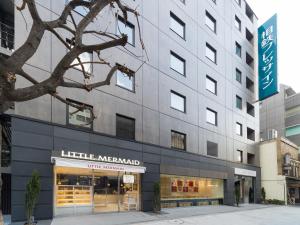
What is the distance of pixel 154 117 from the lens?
83.6 ft

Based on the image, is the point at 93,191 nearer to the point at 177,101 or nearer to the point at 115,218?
the point at 115,218

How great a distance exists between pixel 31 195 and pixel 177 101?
15824mm

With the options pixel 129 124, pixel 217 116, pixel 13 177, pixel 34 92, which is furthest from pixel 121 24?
pixel 34 92

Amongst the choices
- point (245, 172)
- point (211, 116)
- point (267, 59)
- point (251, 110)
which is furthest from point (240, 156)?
point (267, 59)

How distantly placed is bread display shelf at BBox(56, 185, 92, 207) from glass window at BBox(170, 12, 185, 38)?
14.8 meters

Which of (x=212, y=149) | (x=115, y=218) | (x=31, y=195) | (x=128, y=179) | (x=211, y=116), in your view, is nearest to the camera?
(x=31, y=195)

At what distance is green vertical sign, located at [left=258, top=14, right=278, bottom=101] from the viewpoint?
4116 centimetres

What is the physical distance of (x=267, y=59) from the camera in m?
42.2

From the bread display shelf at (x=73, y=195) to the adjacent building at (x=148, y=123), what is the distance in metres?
0.05

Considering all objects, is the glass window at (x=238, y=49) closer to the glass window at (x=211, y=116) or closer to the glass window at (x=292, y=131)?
the glass window at (x=211, y=116)

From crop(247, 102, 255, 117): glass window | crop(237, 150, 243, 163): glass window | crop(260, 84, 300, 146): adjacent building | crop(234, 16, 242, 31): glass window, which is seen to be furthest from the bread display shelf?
crop(260, 84, 300, 146): adjacent building

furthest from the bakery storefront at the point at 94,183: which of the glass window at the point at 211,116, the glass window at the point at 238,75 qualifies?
the glass window at the point at 238,75

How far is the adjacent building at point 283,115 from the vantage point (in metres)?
60.5

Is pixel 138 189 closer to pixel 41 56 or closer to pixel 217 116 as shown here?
pixel 41 56
